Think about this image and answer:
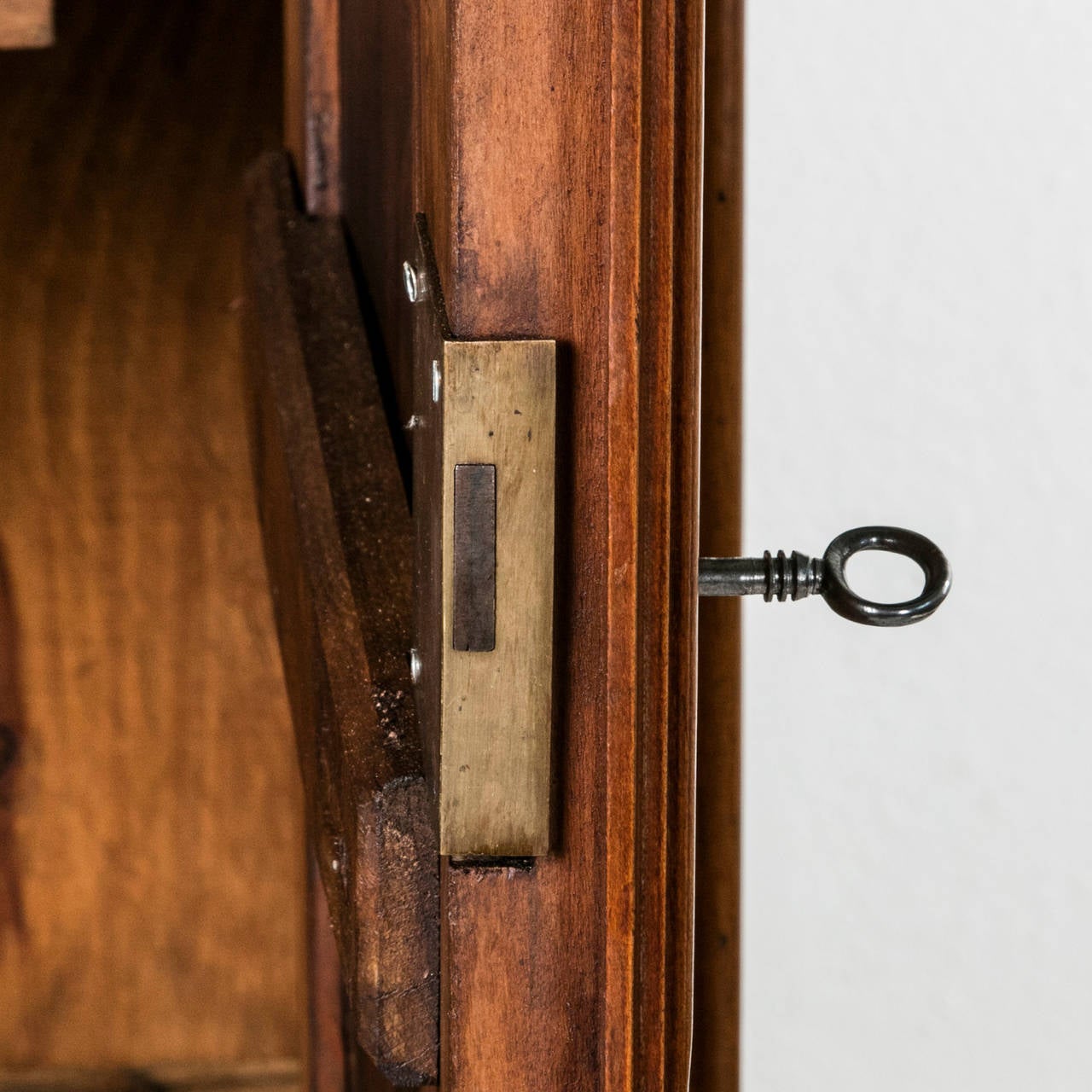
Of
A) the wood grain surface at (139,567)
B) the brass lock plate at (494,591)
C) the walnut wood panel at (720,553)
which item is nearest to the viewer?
the brass lock plate at (494,591)

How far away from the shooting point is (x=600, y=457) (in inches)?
11.3

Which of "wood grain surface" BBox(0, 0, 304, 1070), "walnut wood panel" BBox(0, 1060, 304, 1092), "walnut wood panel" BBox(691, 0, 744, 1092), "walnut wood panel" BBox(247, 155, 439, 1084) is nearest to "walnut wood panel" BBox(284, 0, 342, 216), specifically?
"walnut wood panel" BBox(247, 155, 439, 1084)

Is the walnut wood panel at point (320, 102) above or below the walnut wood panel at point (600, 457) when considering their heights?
above

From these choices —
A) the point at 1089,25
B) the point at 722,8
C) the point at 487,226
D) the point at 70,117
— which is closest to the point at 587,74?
the point at 487,226

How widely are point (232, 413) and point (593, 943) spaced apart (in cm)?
74

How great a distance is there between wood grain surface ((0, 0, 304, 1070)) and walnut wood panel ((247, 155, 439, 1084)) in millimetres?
322

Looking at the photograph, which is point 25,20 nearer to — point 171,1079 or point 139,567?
point 139,567

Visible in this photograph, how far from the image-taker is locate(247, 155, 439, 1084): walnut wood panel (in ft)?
1.11

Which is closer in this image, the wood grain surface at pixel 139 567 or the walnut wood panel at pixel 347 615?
the walnut wood panel at pixel 347 615

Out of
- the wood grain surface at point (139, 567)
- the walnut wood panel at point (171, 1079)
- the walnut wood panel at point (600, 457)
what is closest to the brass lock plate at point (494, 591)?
the walnut wood panel at point (600, 457)

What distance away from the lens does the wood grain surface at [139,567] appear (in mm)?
952

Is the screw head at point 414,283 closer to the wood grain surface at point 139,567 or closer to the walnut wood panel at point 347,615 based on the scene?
the walnut wood panel at point 347,615

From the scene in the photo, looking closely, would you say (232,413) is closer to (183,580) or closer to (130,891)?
(183,580)

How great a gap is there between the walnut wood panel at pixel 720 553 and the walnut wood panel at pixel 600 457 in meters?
0.27
